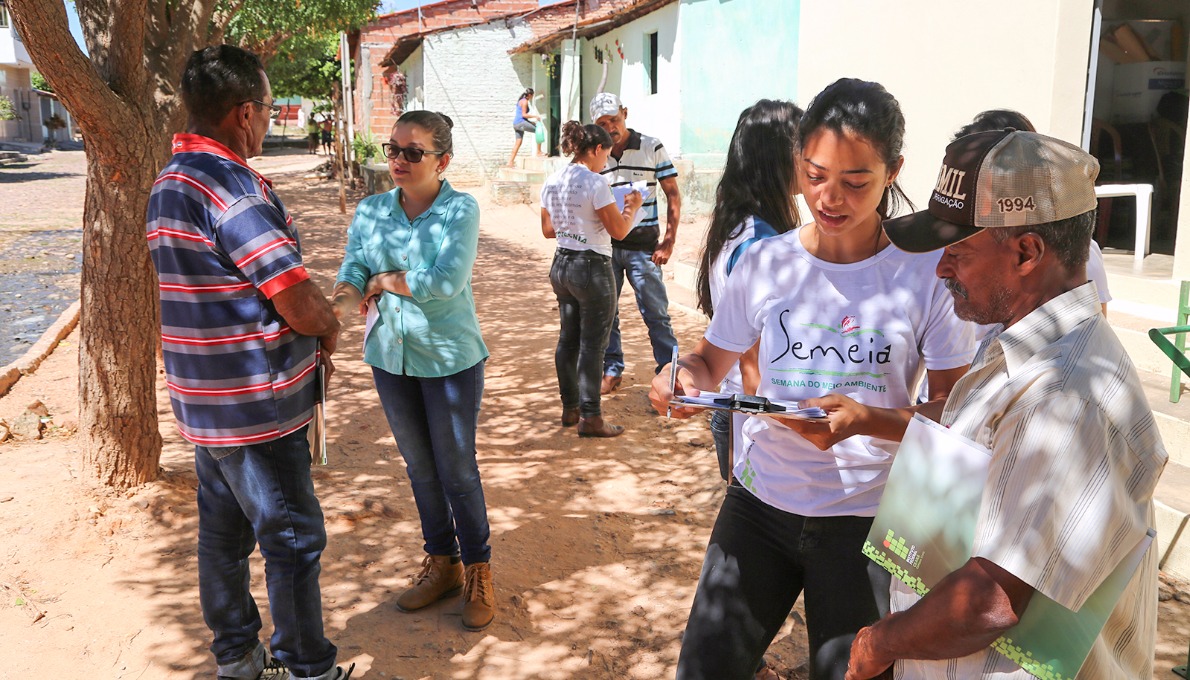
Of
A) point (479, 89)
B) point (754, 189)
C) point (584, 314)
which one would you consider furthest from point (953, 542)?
point (479, 89)

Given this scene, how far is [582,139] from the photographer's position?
18.6 feet

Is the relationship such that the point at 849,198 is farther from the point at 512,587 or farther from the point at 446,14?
the point at 446,14

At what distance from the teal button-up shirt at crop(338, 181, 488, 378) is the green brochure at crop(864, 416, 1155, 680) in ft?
6.65

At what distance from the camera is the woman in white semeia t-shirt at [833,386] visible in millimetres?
2076

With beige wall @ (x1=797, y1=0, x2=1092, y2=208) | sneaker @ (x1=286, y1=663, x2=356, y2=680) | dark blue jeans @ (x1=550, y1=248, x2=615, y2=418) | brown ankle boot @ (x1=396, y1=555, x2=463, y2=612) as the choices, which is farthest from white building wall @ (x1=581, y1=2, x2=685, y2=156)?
sneaker @ (x1=286, y1=663, x2=356, y2=680)

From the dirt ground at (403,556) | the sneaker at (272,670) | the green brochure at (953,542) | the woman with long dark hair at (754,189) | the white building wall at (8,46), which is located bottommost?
the dirt ground at (403,556)

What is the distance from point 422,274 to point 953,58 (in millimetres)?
5701

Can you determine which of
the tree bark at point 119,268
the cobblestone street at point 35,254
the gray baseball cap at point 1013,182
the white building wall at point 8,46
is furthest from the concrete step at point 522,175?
the white building wall at point 8,46

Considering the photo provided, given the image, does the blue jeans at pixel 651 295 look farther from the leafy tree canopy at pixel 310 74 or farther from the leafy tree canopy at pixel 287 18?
the leafy tree canopy at pixel 310 74

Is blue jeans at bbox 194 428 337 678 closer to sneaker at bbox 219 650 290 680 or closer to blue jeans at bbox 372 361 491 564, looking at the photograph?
sneaker at bbox 219 650 290 680

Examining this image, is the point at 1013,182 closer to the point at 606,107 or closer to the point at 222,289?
the point at 222,289

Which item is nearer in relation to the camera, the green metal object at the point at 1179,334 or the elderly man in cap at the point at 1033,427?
the elderly man in cap at the point at 1033,427

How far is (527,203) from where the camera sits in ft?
60.9

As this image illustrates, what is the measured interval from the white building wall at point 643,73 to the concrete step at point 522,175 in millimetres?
2183
